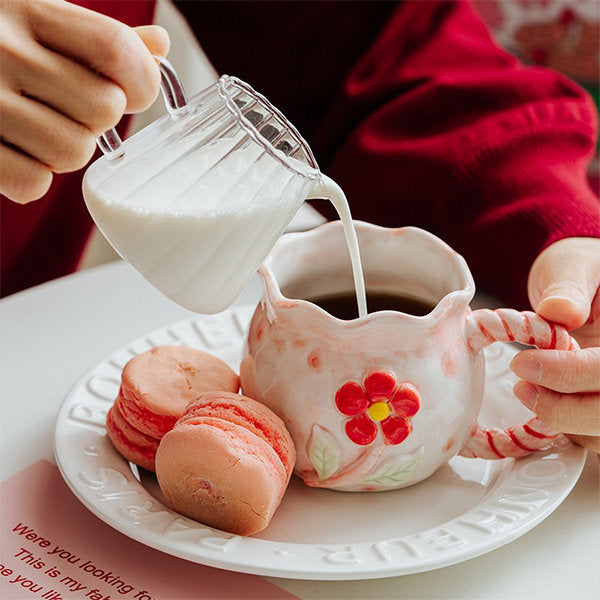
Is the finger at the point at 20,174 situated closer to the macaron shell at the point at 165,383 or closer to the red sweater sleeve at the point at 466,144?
the macaron shell at the point at 165,383

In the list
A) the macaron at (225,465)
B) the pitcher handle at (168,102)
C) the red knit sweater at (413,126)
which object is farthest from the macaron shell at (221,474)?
the red knit sweater at (413,126)

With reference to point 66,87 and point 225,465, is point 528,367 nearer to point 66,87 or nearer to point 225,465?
point 225,465

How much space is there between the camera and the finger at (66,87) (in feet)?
1.80

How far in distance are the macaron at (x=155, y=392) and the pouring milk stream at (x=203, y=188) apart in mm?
108

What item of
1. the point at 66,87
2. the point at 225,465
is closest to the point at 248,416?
the point at 225,465

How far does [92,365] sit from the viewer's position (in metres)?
0.91

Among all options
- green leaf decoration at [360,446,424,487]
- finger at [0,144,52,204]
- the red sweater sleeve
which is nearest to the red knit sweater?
the red sweater sleeve

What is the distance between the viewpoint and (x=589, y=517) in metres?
0.70

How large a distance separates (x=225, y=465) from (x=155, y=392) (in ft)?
0.40

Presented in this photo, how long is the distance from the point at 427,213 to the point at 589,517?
55 centimetres

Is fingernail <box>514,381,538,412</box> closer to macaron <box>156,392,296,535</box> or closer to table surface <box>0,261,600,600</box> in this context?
table surface <box>0,261,600,600</box>

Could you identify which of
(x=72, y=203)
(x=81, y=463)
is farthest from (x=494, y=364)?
(x=72, y=203)

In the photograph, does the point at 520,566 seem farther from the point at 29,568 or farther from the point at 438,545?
the point at 29,568

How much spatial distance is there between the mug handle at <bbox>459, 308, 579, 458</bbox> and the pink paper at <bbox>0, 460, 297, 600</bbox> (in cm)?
23
